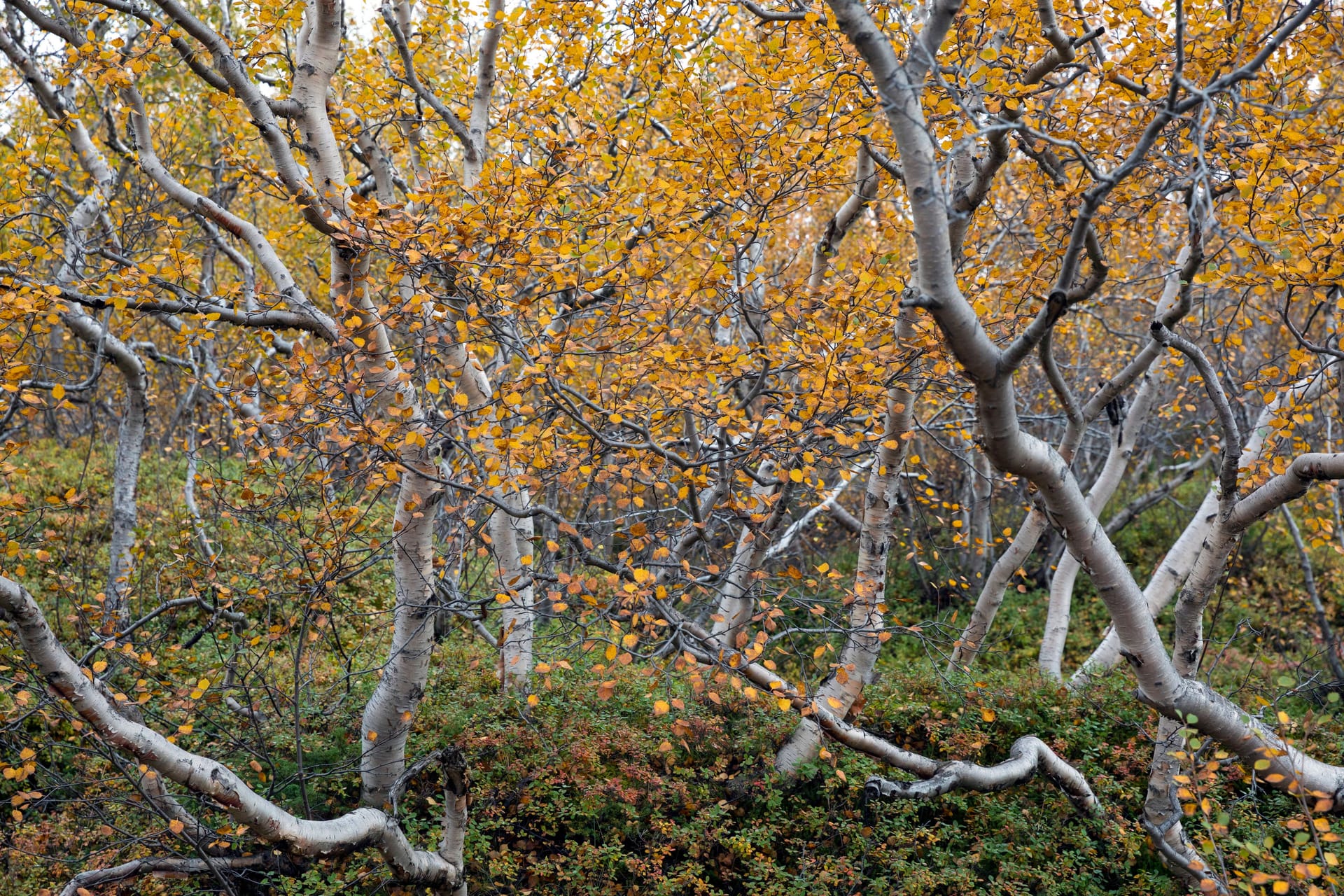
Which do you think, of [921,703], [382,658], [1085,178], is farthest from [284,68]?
[921,703]

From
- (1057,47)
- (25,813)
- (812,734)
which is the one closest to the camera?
(1057,47)

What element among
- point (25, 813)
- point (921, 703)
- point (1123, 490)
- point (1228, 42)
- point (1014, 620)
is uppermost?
point (1123, 490)

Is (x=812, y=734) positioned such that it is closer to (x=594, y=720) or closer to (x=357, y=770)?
(x=594, y=720)

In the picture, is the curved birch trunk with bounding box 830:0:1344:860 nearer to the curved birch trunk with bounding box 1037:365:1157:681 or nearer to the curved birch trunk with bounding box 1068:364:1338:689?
the curved birch trunk with bounding box 1037:365:1157:681

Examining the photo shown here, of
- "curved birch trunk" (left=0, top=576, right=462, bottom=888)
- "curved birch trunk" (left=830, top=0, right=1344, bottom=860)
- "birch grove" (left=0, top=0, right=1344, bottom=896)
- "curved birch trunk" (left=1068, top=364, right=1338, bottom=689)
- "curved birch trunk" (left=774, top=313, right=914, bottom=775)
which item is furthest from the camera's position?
"curved birch trunk" (left=1068, top=364, right=1338, bottom=689)

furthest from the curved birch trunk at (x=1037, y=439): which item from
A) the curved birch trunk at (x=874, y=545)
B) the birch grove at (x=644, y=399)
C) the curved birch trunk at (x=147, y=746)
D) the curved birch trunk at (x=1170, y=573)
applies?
the curved birch trunk at (x=147, y=746)

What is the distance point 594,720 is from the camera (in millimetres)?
6574

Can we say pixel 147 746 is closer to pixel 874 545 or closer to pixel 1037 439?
pixel 1037 439

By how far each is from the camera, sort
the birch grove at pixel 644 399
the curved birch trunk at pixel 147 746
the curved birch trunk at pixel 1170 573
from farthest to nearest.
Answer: the curved birch trunk at pixel 1170 573 < the birch grove at pixel 644 399 < the curved birch trunk at pixel 147 746

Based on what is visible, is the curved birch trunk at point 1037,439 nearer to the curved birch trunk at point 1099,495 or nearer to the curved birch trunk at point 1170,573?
the curved birch trunk at point 1099,495

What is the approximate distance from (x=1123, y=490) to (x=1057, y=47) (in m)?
11.5

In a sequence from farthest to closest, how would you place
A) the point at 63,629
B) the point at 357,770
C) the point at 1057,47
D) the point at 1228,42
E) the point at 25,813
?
the point at 63,629
the point at 25,813
the point at 357,770
the point at 1228,42
the point at 1057,47

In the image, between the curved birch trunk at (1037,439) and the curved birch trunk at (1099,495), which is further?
the curved birch trunk at (1099,495)

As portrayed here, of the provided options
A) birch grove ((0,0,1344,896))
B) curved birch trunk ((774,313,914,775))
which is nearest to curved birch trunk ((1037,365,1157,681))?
birch grove ((0,0,1344,896))
